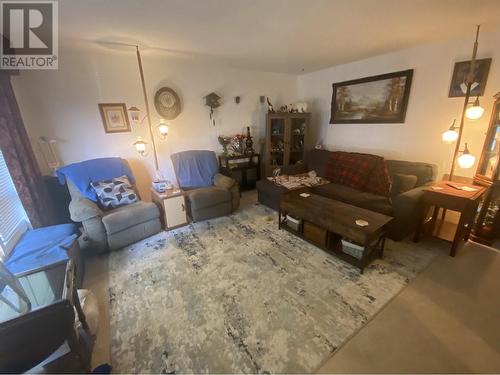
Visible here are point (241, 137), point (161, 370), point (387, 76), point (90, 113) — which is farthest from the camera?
point (241, 137)

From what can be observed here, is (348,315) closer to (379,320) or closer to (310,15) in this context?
(379,320)

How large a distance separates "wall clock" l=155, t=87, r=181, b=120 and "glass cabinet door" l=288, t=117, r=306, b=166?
2070 mm

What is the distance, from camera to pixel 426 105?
113 inches

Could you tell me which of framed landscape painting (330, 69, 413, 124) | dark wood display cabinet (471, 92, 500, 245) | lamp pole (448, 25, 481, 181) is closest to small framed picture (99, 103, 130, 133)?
framed landscape painting (330, 69, 413, 124)

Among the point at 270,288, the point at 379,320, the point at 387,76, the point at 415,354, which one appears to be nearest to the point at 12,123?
the point at 270,288

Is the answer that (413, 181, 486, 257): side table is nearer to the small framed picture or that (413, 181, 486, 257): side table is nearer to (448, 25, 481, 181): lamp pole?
(448, 25, 481, 181): lamp pole

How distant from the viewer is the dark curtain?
1.99 meters

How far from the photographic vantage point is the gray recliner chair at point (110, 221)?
2318 millimetres

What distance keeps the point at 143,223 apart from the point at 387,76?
3.94 metres

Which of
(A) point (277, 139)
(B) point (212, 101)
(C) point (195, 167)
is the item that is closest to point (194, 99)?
(B) point (212, 101)

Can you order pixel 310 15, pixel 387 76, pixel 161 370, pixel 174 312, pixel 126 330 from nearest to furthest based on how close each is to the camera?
pixel 161 370 → pixel 126 330 → pixel 174 312 → pixel 310 15 → pixel 387 76

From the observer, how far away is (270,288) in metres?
1.88

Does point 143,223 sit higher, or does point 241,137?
point 241,137

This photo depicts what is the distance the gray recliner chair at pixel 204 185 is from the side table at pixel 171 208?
5.0 inches
